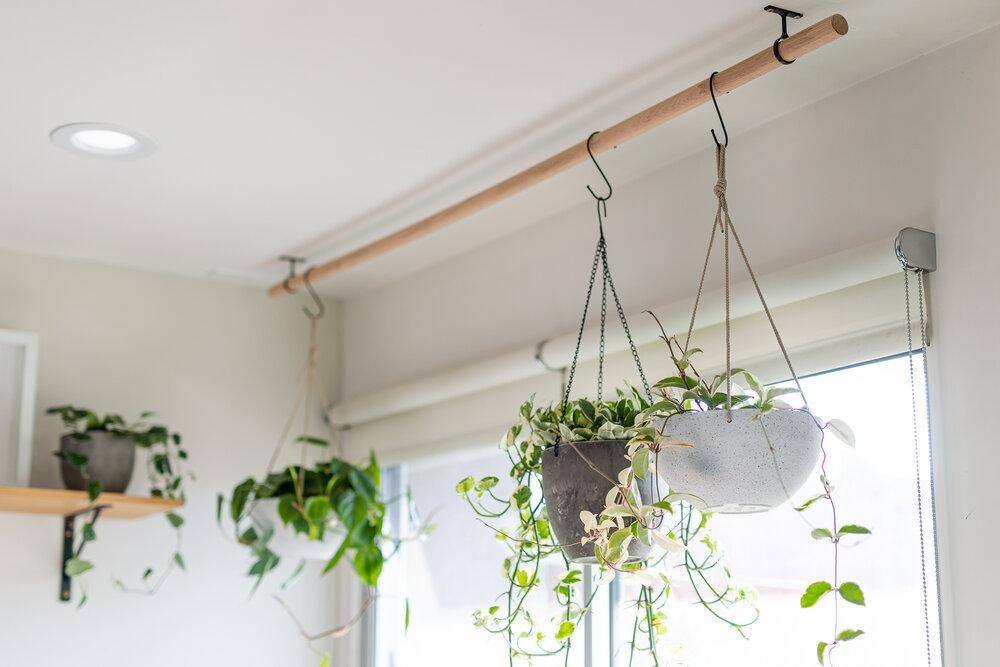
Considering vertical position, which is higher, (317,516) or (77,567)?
(317,516)

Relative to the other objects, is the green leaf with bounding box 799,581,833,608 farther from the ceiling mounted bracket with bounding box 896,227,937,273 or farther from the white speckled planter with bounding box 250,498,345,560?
the white speckled planter with bounding box 250,498,345,560

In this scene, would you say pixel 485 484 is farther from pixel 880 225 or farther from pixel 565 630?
pixel 880 225

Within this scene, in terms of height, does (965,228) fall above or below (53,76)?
below

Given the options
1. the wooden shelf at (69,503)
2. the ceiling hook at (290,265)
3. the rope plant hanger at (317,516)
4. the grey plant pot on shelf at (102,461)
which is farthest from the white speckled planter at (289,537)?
the ceiling hook at (290,265)

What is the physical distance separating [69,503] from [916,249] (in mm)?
A: 1705

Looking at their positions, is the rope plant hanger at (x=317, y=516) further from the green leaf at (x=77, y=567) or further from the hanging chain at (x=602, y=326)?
the hanging chain at (x=602, y=326)

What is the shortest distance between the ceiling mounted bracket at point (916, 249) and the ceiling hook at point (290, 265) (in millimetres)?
1473

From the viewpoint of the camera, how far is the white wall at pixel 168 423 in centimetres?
250

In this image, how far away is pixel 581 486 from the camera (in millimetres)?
1560

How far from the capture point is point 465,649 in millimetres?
2490

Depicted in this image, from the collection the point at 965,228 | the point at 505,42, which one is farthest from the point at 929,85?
the point at 505,42

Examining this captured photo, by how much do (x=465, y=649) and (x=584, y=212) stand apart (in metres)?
0.97

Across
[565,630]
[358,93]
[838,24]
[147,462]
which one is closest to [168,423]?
[147,462]

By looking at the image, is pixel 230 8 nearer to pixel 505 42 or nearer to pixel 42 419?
pixel 505 42
